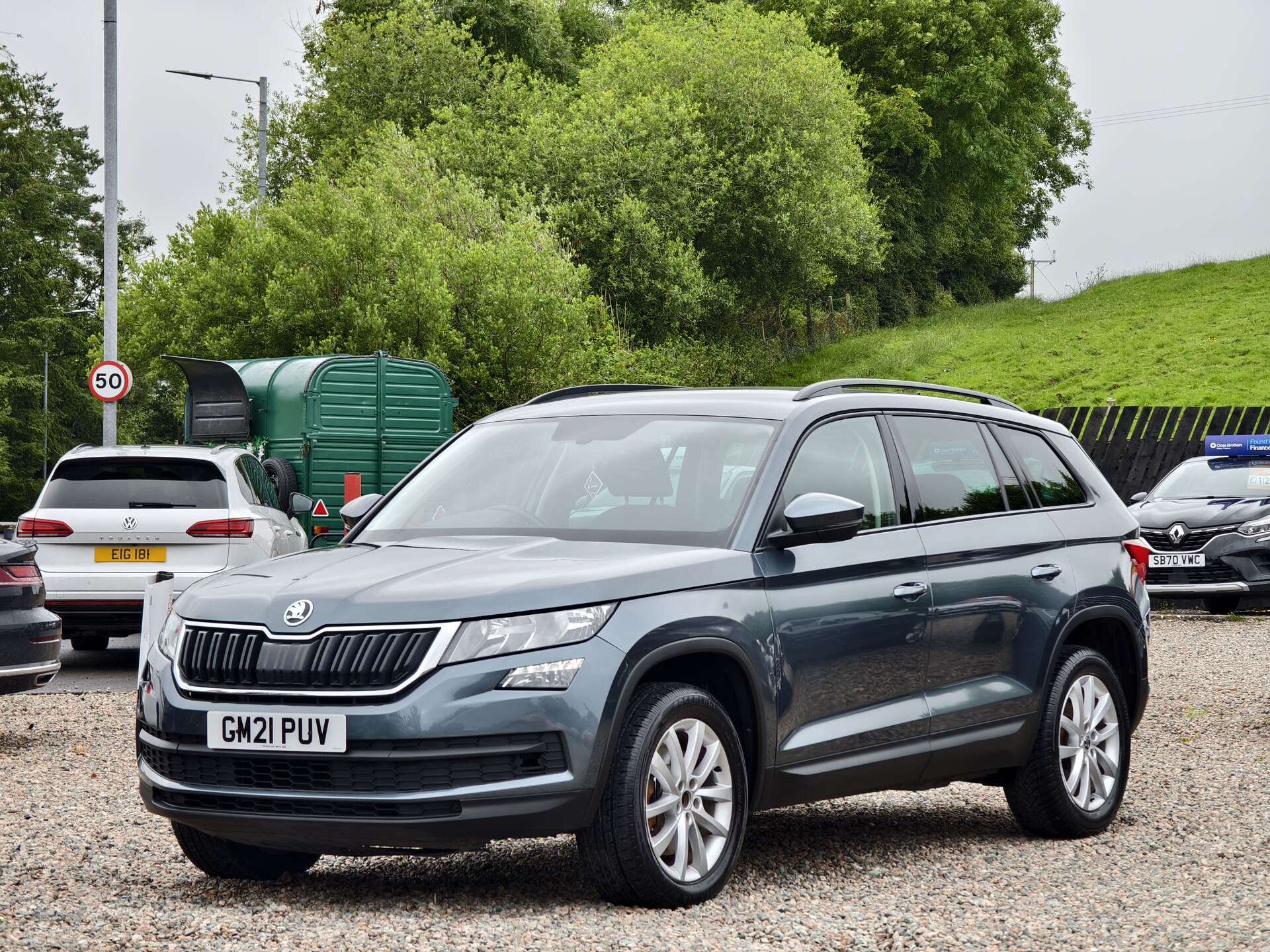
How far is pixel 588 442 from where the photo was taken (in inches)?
243

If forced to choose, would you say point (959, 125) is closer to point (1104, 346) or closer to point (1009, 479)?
point (1104, 346)

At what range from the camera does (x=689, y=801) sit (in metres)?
5.08

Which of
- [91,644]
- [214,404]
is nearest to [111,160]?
[214,404]


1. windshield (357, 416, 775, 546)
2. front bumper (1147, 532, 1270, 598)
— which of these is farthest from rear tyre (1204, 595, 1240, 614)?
windshield (357, 416, 775, 546)

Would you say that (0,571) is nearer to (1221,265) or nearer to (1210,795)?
(1210,795)

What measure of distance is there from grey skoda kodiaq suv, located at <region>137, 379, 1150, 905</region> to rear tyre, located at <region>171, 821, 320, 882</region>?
13mm

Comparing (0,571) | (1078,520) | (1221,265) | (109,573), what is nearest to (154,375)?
(109,573)

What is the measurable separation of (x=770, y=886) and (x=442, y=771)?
1.43 metres

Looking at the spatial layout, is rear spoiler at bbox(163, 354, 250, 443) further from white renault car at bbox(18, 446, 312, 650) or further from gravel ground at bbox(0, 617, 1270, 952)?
gravel ground at bbox(0, 617, 1270, 952)

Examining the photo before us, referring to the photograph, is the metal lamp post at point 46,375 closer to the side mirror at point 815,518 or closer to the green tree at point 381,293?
the green tree at point 381,293

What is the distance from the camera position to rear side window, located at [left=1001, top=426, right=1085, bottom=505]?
720cm

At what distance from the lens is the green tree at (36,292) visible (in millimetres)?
65938

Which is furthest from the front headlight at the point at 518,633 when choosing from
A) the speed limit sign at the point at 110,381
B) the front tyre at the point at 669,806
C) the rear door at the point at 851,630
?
the speed limit sign at the point at 110,381

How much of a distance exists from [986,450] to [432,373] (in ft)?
44.6
